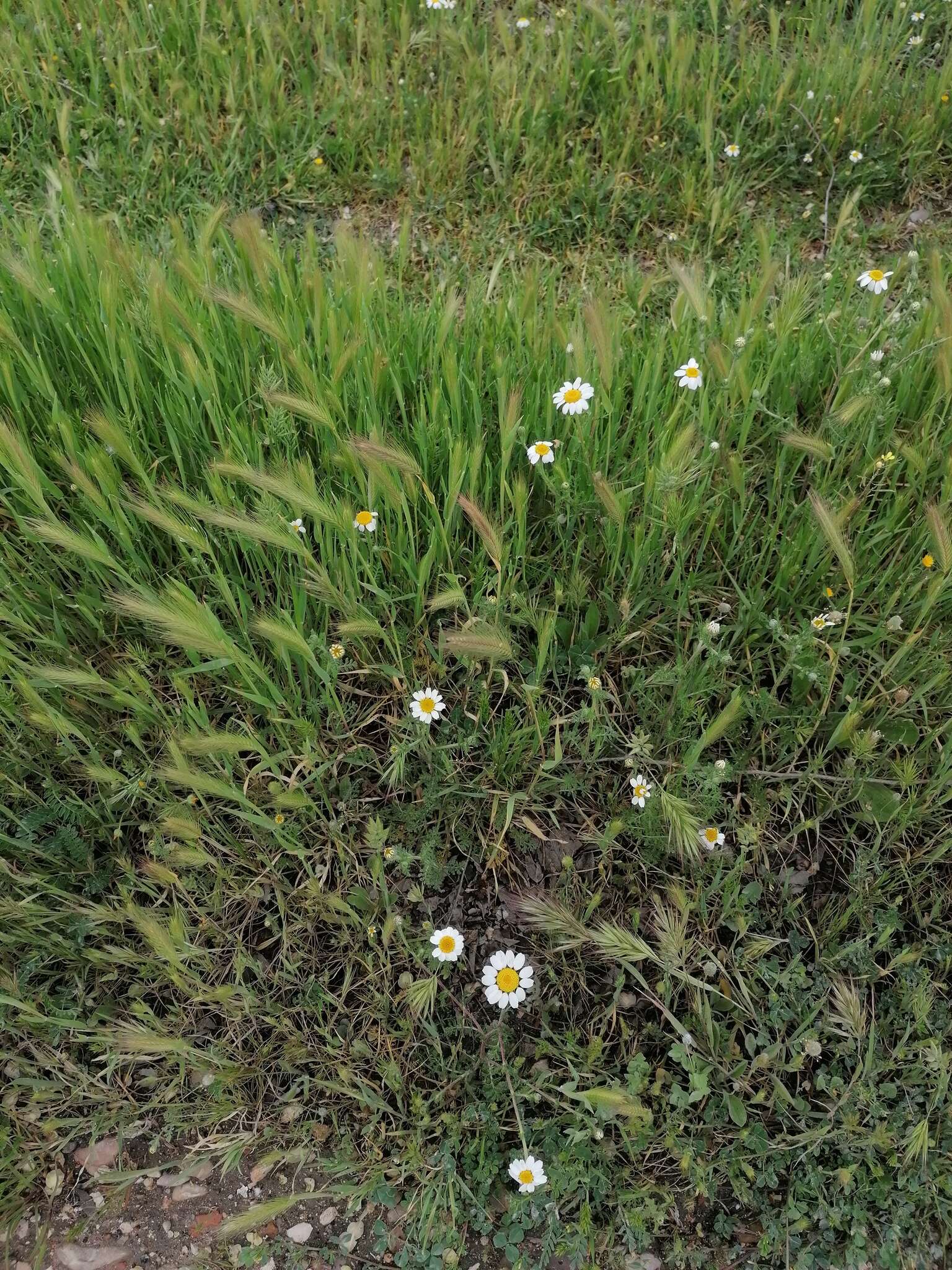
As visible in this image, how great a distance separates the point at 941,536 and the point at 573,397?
0.77 meters

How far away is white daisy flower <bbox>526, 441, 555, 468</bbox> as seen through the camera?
188 centimetres

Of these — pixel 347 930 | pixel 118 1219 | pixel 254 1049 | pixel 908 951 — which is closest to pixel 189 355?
pixel 347 930

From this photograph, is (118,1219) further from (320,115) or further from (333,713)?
(320,115)

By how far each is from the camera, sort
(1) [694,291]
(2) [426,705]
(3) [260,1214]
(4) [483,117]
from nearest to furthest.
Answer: (3) [260,1214] < (2) [426,705] < (1) [694,291] < (4) [483,117]

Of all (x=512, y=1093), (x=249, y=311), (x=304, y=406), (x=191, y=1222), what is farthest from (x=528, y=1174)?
(x=249, y=311)

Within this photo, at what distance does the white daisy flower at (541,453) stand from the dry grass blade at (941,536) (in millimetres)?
709

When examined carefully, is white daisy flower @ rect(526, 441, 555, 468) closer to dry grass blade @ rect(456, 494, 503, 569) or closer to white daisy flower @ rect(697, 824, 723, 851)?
dry grass blade @ rect(456, 494, 503, 569)

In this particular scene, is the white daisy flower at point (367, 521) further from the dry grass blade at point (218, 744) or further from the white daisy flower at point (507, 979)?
the white daisy flower at point (507, 979)

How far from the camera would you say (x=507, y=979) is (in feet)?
5.31

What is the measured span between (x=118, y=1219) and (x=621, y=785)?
117 centimetres

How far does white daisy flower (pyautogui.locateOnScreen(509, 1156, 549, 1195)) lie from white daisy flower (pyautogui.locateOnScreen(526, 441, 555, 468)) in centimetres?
128

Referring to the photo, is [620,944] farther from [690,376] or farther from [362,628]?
[690,376]

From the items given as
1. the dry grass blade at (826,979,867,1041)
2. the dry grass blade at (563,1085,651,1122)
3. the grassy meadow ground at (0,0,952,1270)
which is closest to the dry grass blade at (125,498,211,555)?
the grassy meadow ground at (0,0,952,1270)

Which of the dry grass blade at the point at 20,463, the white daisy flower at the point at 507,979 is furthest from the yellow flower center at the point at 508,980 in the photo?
the dry grass blade at the point at 20,463
